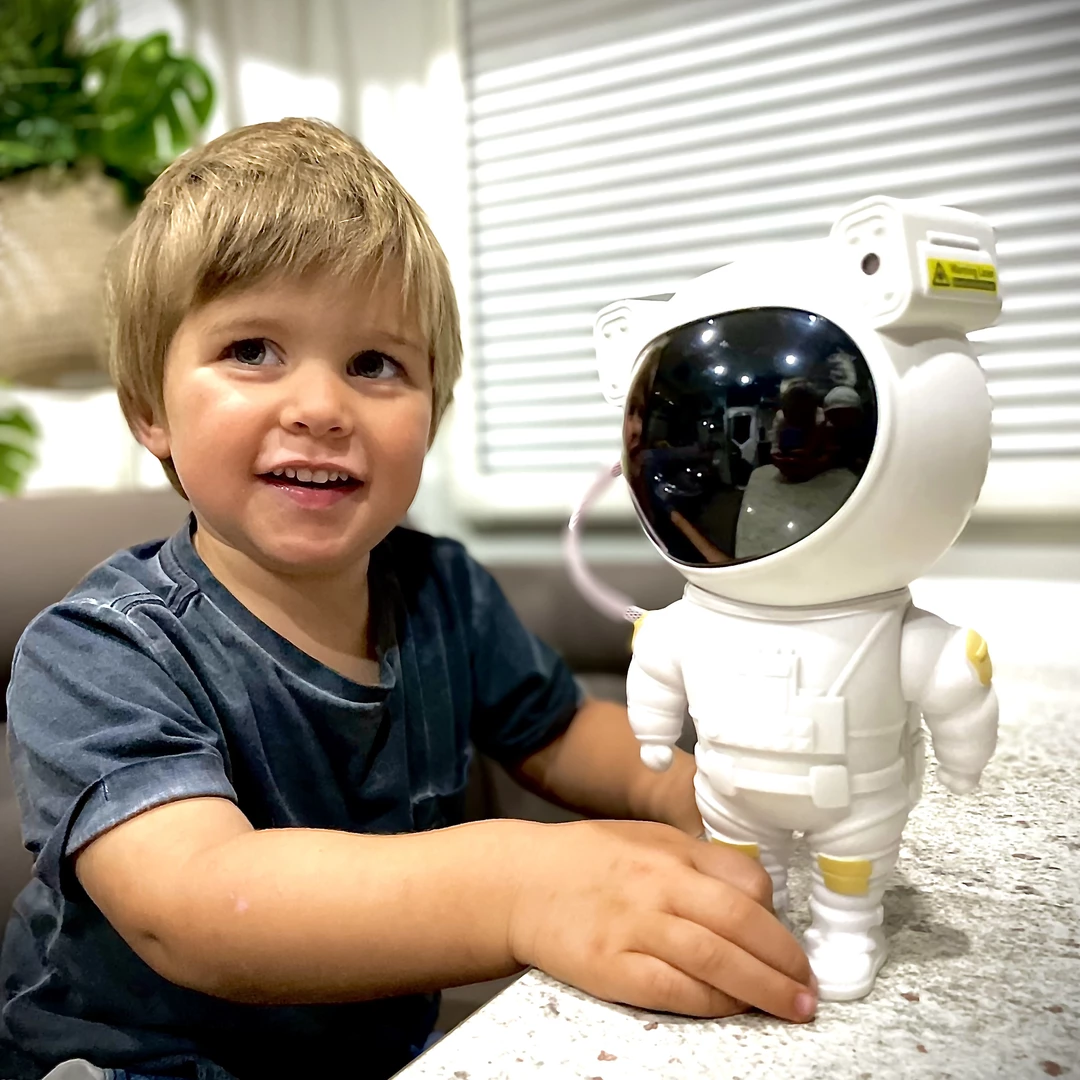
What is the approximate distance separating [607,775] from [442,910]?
0.34 meters

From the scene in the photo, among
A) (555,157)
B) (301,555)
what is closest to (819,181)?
(555,157)

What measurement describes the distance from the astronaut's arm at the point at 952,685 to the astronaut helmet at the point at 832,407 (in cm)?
3

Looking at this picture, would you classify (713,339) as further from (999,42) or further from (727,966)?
(999,42)

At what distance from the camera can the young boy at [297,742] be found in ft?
1.31

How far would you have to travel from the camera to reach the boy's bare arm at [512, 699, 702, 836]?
65 cm

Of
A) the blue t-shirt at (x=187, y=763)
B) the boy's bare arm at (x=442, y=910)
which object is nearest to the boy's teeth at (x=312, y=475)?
the blue t-shirt at (x=187, y=763)

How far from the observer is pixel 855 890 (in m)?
0.38

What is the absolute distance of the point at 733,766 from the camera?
394mm

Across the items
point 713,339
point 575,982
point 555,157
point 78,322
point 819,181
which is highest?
point 555,157

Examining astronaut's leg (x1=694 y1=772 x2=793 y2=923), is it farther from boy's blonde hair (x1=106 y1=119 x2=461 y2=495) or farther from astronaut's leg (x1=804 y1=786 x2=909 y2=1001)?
boy's blonde hair (x1=106 y1=119 x2=461 y2=495)

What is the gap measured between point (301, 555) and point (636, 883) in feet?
1.05

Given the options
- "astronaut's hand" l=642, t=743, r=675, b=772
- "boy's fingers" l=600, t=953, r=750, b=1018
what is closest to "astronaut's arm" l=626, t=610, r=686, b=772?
"astronaut's hand" l=642, t=743, r=675, b=772

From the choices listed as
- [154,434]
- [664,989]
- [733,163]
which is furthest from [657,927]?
[733,163]

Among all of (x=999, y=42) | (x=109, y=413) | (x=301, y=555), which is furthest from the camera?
(x=109, y=413)
